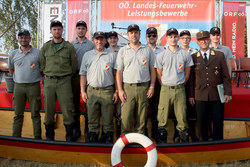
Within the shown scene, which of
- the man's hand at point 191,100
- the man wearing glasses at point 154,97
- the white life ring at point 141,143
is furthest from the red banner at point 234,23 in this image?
the white life ring at point 141,143

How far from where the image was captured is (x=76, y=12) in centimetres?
898

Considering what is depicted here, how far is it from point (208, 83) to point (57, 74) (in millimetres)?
2250

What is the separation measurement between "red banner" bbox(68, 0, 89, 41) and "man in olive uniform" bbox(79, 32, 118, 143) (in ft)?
21.3

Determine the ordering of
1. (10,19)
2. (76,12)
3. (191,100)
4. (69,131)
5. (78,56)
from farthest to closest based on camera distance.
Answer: (10,19) → (76,12) → (78,56) → (69,131) → (191,100)

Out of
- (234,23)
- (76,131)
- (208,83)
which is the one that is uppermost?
(234,23)

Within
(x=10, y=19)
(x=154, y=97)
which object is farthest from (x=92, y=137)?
(x=10, y=19)

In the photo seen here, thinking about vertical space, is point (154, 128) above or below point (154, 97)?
below

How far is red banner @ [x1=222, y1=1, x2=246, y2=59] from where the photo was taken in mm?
8531

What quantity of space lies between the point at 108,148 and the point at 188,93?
4.82ft

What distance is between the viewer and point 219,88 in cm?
290

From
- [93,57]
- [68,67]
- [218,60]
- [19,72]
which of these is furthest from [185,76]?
[19,72]

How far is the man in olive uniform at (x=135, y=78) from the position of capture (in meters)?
2.79

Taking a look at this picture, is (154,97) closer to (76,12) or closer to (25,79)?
(25,79)

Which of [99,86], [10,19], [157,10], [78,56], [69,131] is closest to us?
[99,86]
